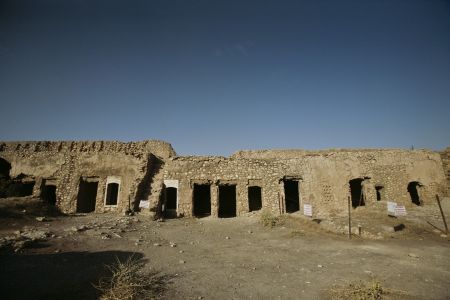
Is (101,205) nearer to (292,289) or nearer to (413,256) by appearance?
(292,289)

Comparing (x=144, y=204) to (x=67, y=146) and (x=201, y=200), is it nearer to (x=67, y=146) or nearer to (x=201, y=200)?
(x=201, y=200)

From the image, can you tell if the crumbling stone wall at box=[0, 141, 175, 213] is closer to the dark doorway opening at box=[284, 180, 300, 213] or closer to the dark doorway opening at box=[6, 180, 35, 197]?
the dark doorway opening at box=[6, 180, 35, 197]

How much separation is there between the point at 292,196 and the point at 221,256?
553 inches

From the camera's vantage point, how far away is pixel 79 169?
16.7 metres

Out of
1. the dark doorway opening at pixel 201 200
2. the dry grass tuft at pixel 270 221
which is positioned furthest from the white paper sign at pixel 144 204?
the dry grass tuft at pixel 270 221

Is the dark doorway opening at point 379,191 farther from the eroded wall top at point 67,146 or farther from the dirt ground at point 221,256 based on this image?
the eroded wall top at point 67,146

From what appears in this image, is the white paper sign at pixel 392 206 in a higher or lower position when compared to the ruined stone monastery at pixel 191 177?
lower

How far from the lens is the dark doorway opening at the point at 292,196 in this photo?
1982 centimetres

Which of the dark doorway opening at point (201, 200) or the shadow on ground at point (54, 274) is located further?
the dark doorway opening at point (201, 200)

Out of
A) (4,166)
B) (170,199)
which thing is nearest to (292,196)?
(170,199)

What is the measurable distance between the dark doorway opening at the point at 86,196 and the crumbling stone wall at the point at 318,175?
5704 millimetres

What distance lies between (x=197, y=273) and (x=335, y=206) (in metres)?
13.1

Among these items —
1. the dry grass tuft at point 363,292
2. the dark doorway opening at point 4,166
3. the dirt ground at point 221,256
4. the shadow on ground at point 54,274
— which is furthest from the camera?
the dark doorway opening at point 4,166

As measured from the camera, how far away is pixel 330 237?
1138 centimetres
